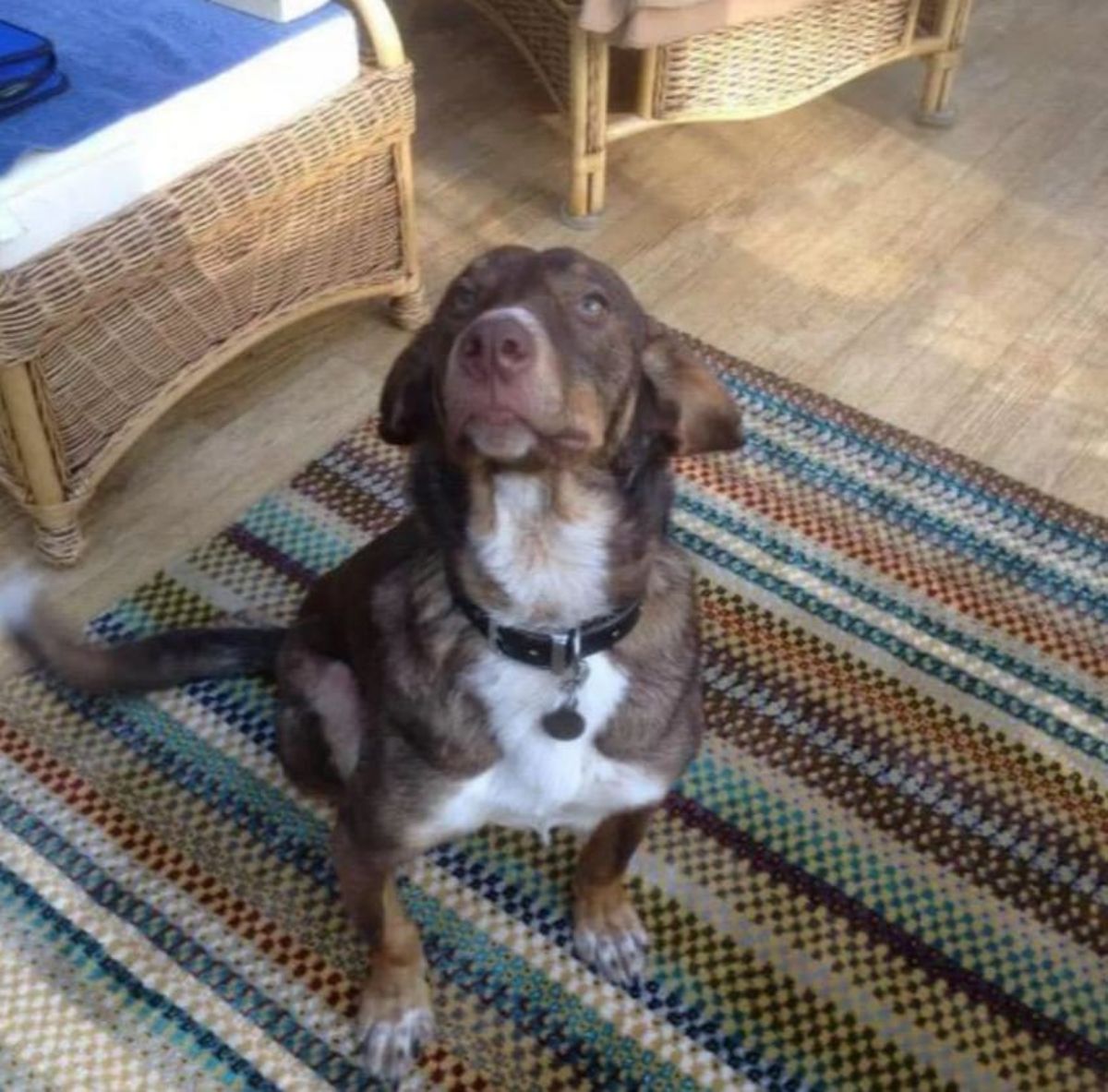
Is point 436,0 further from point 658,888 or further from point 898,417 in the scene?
point 658,888

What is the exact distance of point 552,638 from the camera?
3.85 feet

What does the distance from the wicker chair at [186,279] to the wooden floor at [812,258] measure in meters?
0.16

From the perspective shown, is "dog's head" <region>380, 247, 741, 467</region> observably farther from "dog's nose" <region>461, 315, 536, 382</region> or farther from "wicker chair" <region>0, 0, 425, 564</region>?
"wicker chair" <region>0, 0, 425, 564</region>

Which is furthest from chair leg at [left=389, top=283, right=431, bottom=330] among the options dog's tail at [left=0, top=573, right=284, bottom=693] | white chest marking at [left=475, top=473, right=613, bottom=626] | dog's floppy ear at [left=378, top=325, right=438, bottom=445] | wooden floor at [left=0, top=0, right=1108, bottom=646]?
white chest marking at [left=475, top=473, right=613, bottom=626]

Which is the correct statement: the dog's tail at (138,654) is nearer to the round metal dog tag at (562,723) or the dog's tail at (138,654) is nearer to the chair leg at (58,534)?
the chair leg at (58,534)

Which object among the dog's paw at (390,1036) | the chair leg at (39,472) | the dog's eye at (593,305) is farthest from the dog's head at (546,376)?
the chair leg at (39,472)

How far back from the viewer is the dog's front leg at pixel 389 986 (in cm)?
135

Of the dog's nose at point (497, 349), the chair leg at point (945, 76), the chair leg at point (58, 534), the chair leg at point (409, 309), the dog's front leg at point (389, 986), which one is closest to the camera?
the dog's nose at point (497, 349)

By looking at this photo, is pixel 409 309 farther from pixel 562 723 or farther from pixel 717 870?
pixel 562 723

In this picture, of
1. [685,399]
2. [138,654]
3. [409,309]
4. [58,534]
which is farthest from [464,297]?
[409,309]

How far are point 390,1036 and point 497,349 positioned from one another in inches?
30.2

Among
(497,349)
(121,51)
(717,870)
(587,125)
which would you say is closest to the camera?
(497,349)

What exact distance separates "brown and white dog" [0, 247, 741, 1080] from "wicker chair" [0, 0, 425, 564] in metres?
0.60

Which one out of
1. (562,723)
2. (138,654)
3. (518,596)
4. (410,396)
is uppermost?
(410,396)
